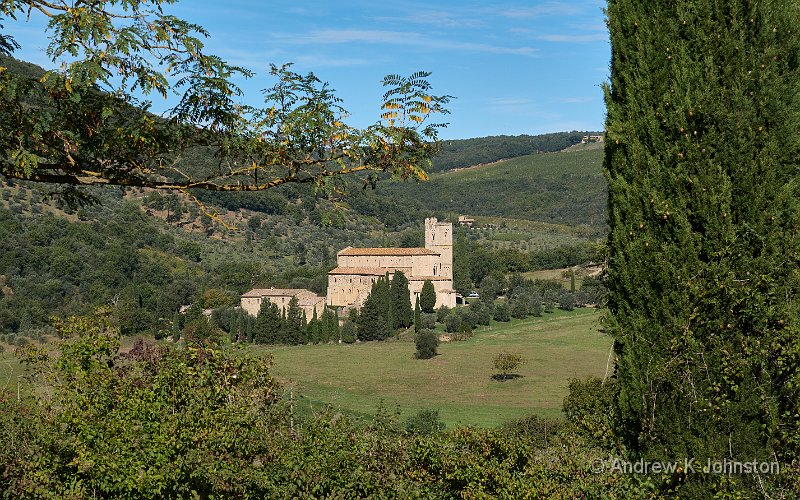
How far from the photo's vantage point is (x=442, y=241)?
270 feet

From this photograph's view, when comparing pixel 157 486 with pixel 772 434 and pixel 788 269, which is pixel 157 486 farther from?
pixel 788 269

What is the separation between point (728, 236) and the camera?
5.60 meters

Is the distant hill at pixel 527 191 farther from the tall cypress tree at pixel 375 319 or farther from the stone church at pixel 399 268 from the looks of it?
the tall cypress tree at pixel 375 319

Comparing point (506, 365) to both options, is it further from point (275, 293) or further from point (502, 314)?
point (275, 293)

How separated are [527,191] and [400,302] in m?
98.8

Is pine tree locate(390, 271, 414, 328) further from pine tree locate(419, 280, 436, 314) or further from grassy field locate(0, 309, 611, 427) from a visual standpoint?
grassy field locate(0, 309, 611, 427)

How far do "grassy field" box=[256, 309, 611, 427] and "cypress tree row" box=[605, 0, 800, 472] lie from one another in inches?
890

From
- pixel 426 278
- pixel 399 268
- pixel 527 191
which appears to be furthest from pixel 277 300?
pixel 527 191

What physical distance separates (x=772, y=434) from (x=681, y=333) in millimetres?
949

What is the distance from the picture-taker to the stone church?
75.1 metres

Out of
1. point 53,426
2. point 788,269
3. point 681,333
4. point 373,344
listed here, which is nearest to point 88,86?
point 681,333

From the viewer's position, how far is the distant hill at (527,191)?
5753 inches

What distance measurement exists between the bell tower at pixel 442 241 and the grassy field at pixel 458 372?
55.9ft

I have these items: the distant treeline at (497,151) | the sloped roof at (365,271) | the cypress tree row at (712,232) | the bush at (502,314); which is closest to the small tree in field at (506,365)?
the bush at (502,314)
